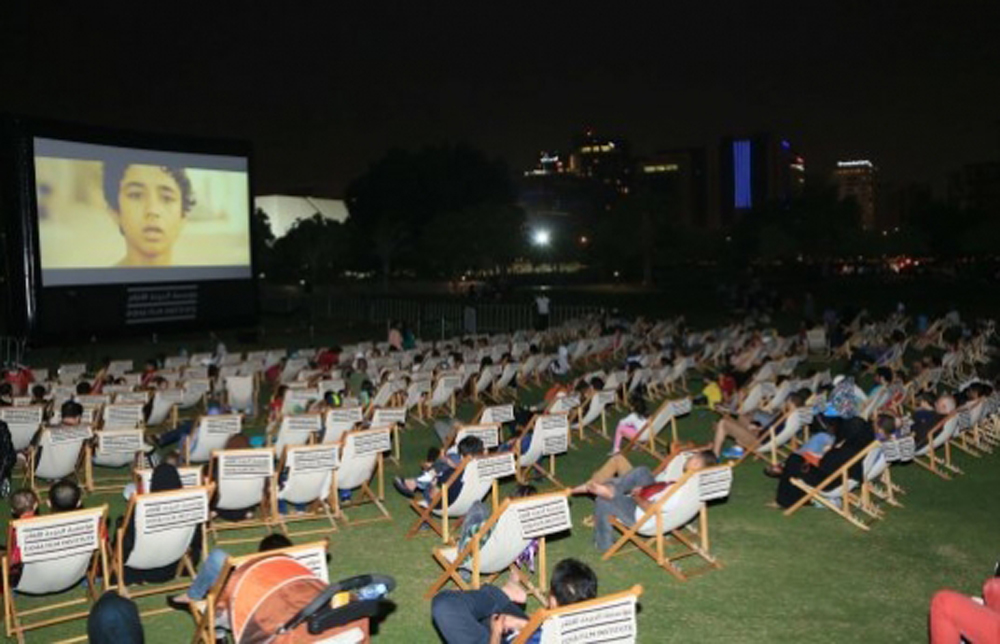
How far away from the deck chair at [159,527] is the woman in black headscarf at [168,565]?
32 millimetres

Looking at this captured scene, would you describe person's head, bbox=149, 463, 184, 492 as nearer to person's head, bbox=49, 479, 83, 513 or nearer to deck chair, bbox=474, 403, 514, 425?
person's head, bbox=49, 479, 83, 513

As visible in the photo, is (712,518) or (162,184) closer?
(712,518)

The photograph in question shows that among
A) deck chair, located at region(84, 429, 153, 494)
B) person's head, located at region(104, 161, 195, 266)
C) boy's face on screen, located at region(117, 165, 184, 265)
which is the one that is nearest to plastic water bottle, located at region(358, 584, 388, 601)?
deck chair, located at region(84, 429, 153, 494)

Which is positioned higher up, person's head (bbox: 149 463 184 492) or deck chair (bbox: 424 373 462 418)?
person's head (bbox: 149 463 184 492)

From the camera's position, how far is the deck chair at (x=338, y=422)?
930cm

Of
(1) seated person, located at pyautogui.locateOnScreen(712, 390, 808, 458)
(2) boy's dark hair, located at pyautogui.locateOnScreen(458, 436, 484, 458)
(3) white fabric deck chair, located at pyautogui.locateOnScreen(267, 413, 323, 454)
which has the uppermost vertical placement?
(2) boy's dark hair, located at pyautogui.locateOnScreen(458, 436, 484, 458)

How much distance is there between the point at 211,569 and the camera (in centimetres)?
459

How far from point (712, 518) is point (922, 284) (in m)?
44.3

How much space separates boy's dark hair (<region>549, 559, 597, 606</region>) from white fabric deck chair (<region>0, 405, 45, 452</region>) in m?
7.61

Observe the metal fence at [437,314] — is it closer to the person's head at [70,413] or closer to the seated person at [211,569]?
the person's head at [70,413]

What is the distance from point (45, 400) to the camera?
10961mm

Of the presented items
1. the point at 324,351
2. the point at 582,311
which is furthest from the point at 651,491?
the point at 582,311

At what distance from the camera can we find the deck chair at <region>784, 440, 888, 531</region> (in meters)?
7.69

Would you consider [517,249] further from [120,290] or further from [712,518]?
[712,518]
